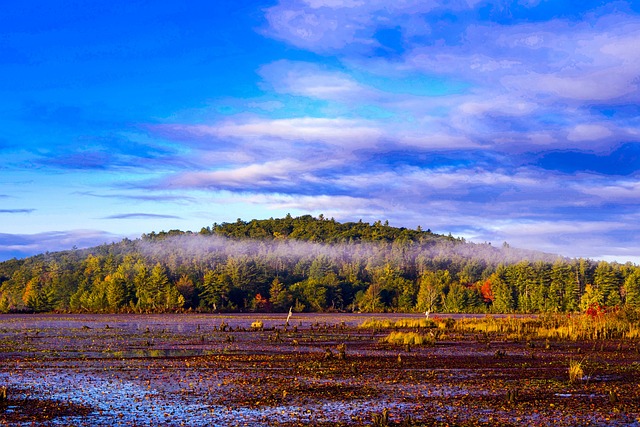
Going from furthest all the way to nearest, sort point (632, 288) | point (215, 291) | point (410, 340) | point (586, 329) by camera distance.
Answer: point (215, 291)
point (632, 288)
point (586, 329)
point (410, 340)

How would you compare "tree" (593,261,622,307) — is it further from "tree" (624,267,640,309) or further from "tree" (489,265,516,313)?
"tree" (489,265,516,313)

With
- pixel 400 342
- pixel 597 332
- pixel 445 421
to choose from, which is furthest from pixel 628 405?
pixel 597 332

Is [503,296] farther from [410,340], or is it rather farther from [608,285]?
[410,340]

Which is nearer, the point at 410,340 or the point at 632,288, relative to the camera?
the point at 410,340

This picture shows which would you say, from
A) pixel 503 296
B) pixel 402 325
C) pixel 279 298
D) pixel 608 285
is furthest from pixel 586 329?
pixel 279 298

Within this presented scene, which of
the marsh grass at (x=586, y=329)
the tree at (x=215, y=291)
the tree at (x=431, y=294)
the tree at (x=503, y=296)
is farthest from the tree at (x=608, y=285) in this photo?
the marsh grass at (x=586, y=329)

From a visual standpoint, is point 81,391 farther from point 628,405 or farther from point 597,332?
point 597,332

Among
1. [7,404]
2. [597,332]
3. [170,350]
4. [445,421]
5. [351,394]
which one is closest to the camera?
[445,421]

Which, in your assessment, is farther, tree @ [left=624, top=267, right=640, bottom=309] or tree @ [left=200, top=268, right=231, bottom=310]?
tree @ [left=200, top=268, right=231, bottom=310]

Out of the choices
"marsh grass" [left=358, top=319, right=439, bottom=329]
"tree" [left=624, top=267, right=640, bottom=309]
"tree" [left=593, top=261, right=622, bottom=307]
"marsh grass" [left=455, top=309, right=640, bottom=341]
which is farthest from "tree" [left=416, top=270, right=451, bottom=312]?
"marsh grass" [left=455, top=309, right=640, bottom=341]

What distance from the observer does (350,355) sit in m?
38.1

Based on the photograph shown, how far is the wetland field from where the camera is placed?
19.9m

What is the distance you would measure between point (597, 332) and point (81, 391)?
4093 centimetres

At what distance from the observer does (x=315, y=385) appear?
85.8ft
